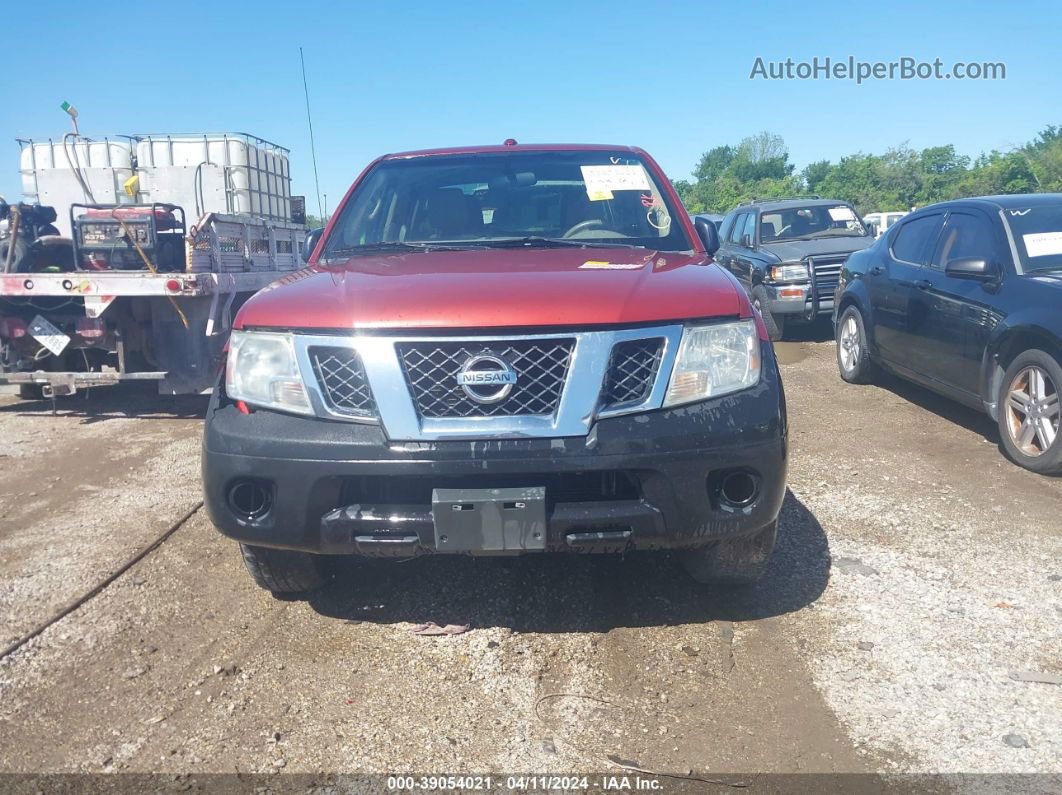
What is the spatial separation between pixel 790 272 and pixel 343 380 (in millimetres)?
8173

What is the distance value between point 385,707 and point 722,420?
138 cm

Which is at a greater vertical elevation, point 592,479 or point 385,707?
point 592,479

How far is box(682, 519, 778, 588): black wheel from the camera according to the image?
302 centimetres

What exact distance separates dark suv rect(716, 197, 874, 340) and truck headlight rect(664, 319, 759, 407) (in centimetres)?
640

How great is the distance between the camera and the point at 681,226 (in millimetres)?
3828

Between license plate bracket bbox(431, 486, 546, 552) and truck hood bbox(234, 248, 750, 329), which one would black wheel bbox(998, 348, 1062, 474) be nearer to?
truck hood bbox(234, 248, 750, 329)

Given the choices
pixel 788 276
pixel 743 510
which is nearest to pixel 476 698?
pixel 743 510

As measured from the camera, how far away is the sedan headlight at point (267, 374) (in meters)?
2.66

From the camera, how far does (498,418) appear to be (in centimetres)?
253

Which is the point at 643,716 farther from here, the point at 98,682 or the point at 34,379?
the point at 34,379

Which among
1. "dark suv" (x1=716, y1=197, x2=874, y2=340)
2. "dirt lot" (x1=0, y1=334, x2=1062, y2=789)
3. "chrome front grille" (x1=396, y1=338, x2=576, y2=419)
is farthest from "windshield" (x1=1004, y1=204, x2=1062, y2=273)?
"chrome front grille" (x1=396, y1=338, x2=576, y2=419)

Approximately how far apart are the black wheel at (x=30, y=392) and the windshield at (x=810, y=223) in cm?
836

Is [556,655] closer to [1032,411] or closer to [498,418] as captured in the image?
[498,418]

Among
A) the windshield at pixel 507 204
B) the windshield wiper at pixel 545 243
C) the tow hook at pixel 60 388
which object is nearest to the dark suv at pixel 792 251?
the windshield at pixel 507 204
